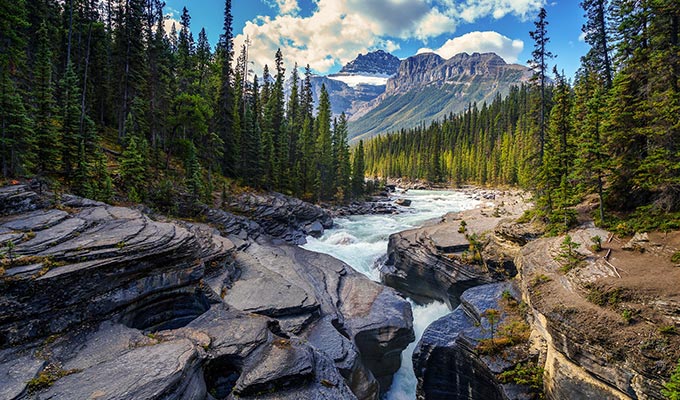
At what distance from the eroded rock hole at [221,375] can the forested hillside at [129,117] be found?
14940mm

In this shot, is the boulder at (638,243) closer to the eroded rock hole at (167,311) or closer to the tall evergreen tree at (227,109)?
the eroded rock hole at (167,311)

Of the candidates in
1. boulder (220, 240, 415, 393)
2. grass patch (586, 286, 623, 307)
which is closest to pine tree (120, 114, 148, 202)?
boulder (220, 240, 415, 393)

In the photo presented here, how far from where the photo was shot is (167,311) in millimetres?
10617

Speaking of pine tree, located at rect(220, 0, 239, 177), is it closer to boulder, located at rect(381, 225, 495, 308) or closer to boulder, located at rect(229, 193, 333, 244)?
boulder, located at rect(229, 193, 333, 244)

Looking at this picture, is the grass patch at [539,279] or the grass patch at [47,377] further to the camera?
the grass patch at [539,279]

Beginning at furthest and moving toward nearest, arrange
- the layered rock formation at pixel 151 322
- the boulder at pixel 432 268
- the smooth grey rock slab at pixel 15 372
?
the boulder at pixel 432 268, the layered rock formation at pixel 151 322, the smooth grey rock slab at pixel 15 372

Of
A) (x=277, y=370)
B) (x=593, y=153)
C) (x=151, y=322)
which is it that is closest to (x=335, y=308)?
(x=277, y=370)

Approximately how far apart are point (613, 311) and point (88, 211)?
2009 centimetres

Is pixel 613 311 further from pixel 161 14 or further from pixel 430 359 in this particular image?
pixel 161 14

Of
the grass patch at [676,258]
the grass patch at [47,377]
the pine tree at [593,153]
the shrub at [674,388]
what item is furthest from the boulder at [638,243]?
the grass patch at [47,377]

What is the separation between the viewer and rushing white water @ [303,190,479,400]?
48.0 ft

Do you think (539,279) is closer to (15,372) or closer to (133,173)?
(15,372)

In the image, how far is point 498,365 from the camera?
10.8 metres

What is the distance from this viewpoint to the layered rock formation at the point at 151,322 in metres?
6.68
